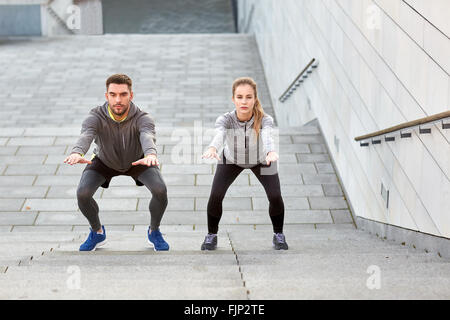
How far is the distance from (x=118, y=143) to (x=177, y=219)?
277cm

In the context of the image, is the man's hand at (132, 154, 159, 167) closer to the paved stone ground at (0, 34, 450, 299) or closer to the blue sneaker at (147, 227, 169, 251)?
the paved stone ground at (0, 34, 450, 299)

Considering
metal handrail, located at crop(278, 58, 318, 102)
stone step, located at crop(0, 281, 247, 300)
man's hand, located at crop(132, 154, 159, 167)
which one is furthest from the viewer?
metal handrail, located at crop(278, 58, 318, 102)

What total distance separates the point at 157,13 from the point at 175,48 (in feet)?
44.4

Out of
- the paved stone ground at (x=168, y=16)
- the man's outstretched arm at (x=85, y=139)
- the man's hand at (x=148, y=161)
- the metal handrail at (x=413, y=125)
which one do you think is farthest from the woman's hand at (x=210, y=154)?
the paved stone ground at (x=168, y=16)

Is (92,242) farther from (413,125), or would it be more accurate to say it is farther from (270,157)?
(413,125)

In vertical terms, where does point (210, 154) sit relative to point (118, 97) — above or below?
below

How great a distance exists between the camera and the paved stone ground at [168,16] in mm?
31203

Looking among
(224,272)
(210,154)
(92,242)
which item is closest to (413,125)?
(210,154)

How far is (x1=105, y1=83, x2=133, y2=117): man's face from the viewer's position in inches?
193

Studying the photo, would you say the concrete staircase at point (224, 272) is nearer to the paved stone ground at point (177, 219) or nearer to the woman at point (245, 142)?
the paved stone ground at point (177, 219)

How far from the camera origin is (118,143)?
5.05 meters

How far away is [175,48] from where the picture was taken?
2108cm

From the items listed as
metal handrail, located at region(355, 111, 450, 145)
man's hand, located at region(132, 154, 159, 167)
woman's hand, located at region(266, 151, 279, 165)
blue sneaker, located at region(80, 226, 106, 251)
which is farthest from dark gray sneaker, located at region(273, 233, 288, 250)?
blue sneaker, located at region(80, 226, 106, 251)
